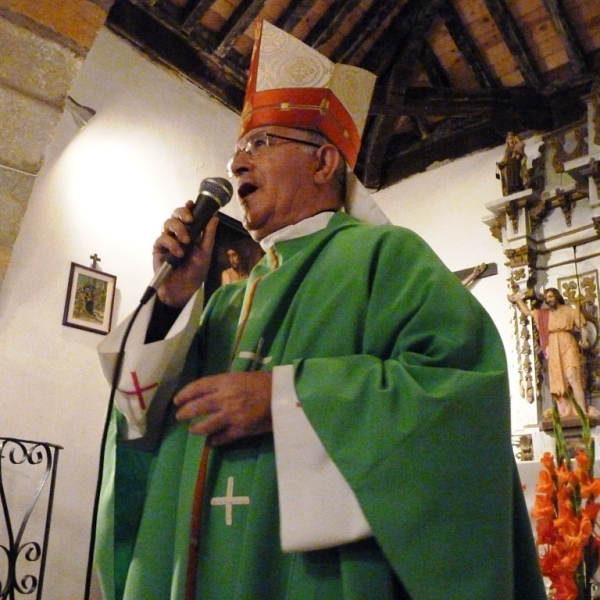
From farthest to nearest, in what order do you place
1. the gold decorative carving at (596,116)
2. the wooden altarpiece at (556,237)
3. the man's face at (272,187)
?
the gold decorative carving at (596,116) → the wooden altarpiece at (556,237) → the man's face at (272,187)

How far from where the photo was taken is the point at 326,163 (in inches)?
55.8

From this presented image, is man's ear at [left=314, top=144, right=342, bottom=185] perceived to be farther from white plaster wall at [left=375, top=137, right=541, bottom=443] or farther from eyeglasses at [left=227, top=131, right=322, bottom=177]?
white plaster wall at [left=375, top=137, right=541, bottom=443]

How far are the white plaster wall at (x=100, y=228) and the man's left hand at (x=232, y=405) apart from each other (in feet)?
8.21

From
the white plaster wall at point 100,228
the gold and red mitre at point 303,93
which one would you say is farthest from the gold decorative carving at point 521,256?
the gold and red mitre at point 303,93

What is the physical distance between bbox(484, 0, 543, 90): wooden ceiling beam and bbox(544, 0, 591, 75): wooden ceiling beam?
27 centimetres

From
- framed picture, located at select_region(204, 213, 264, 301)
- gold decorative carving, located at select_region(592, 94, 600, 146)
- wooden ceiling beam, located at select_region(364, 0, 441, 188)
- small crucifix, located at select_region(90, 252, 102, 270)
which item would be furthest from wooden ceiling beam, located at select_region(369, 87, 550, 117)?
small crucifix, located at select_region(90, 252, 102, 270)

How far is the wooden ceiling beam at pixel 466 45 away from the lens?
5020 millimetres

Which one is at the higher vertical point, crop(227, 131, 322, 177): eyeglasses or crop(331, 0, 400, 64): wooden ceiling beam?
crop(331, 0, 400, 64): wooden ceiling beam

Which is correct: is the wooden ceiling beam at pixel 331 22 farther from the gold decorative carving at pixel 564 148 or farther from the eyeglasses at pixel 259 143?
Result: the eyeglasses at pixel 259 143

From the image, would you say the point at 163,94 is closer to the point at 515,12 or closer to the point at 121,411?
the point at 515,12

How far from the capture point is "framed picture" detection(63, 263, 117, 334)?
11.5 ft

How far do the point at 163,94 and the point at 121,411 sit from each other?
3.74 meters

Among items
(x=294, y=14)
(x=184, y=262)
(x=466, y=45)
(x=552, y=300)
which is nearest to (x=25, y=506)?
(x=184, y=262)

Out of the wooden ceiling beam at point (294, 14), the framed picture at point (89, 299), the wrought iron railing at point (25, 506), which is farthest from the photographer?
the wooden ceiling beam at point (294, 14)
